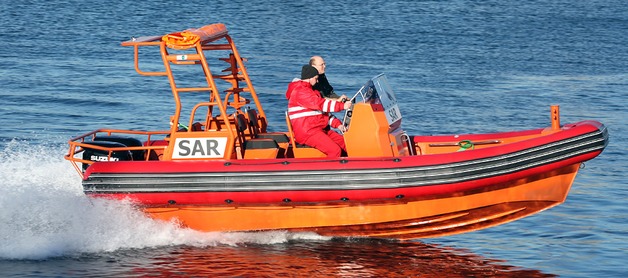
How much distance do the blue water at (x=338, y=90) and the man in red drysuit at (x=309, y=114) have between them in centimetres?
91

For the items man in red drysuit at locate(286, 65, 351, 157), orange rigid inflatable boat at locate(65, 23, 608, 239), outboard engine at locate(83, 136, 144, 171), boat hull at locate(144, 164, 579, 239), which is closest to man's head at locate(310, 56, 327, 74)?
man in red drysuit at locate(286, 65, 351, 157)

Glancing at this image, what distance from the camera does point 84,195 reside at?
10.4m

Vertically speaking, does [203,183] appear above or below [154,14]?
above

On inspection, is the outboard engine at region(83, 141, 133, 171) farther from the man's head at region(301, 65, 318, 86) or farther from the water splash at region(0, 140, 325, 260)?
the man's head at region(301, 65, 318, 86)

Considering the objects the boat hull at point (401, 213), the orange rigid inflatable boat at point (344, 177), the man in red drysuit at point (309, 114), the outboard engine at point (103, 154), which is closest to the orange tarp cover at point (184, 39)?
the orange rigid inflatable boat at point (344, 177)

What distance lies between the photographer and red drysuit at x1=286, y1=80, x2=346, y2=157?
10547 mm

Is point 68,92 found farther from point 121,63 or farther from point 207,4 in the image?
point 207,4

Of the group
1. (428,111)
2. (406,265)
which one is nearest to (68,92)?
(428,111)

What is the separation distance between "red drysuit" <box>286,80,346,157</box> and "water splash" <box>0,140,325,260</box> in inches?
34.6

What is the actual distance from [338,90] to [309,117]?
8.46 meters

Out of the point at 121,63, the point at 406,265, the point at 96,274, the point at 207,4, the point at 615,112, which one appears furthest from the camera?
the point at 207,4

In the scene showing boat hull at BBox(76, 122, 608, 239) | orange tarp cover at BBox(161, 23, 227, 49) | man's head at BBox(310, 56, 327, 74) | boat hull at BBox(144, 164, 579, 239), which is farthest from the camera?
man's head at BBox(310, 56, 327, 74)

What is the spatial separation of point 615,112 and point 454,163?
8.63m

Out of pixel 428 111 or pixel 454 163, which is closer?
pixel 454 163
